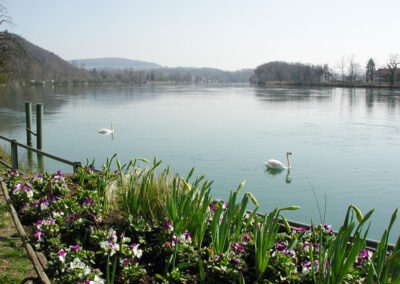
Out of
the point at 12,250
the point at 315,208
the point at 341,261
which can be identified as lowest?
the point at 315,208

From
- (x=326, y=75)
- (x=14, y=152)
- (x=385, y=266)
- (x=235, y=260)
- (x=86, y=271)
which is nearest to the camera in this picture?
(x=385, y=266)

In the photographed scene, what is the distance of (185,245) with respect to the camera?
2.94m

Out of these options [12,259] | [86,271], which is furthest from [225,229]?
[12,259]

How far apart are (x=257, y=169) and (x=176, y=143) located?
4.64 m

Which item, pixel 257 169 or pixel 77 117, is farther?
pixel 77 117

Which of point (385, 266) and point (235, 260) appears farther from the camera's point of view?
point (235, 260)

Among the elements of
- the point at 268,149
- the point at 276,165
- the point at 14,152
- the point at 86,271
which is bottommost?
the point at 276,165

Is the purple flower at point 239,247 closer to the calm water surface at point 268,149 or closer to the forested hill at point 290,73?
the calm water surface at point 268,149

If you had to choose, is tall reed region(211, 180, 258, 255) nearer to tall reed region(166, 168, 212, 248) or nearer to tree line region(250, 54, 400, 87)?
tall reed region(166, 168, 212, 248)

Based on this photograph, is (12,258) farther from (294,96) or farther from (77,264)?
(294,96)

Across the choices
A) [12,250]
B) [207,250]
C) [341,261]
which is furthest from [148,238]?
[341,261]

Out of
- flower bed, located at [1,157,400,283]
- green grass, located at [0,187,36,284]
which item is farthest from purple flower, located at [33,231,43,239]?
green grass, located at [0,187,36,284]

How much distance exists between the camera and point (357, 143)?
15.2 m

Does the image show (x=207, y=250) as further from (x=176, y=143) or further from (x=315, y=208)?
(x=176, y=143)
